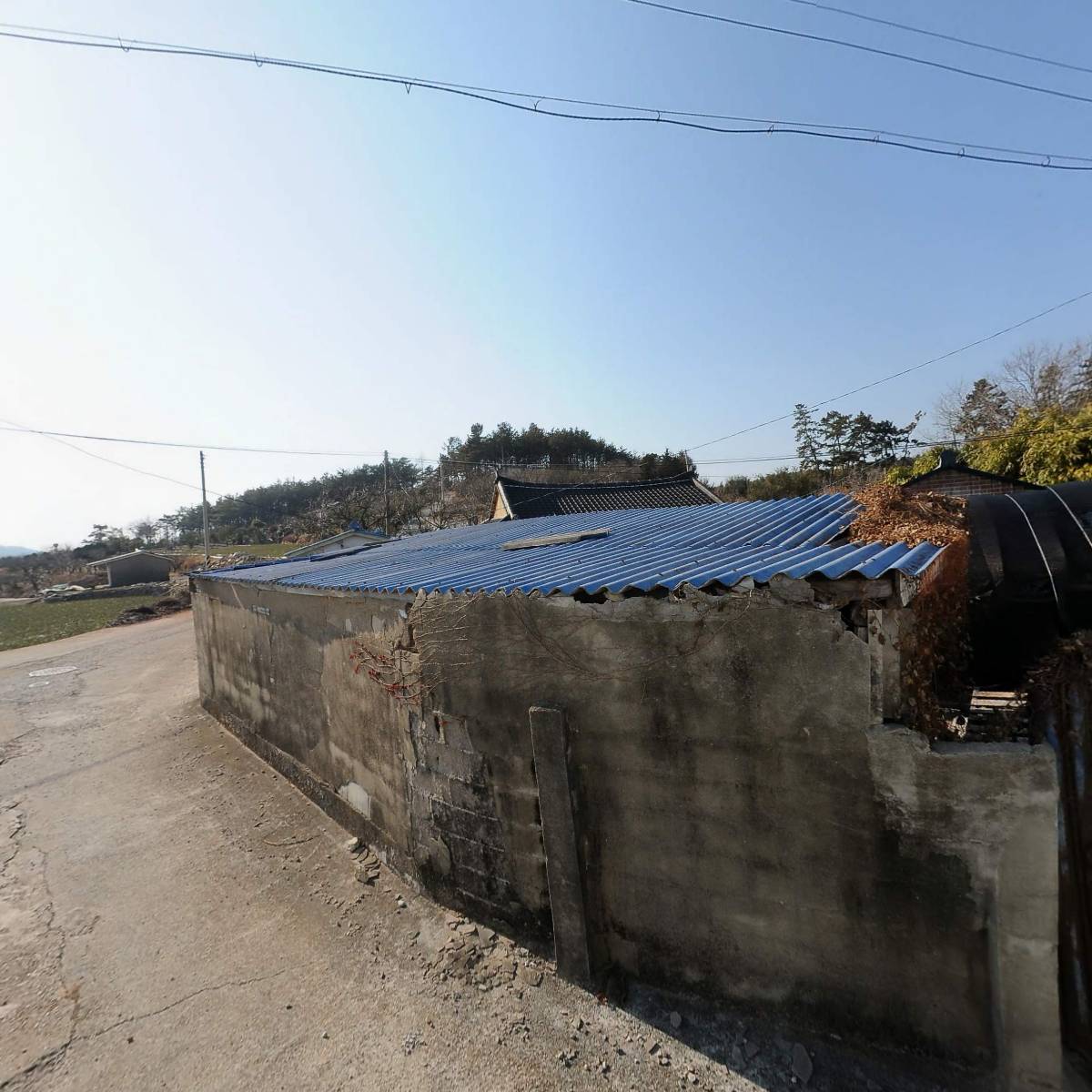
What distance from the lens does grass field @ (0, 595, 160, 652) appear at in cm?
2358

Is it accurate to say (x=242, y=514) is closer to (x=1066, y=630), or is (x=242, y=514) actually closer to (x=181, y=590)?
(x=181, y=590)

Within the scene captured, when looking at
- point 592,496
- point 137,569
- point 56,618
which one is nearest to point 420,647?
point 592,496

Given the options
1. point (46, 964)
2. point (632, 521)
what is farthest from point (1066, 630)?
point (46, 964)

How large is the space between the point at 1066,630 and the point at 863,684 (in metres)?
2.09

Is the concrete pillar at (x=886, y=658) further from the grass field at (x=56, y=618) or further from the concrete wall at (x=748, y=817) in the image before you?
the grass field at (x=56, y=618)

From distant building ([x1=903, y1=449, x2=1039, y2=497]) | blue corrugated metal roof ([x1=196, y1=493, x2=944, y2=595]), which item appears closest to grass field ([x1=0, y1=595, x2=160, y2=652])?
blue corrugated metal roof ([x1=196, y1=493, x2=944, y2=595])

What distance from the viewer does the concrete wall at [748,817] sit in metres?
2.96

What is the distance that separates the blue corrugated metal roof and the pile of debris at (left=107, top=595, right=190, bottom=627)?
22661mm

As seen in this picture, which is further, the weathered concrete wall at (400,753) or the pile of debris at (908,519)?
the weathered concrete wall at (400,753)

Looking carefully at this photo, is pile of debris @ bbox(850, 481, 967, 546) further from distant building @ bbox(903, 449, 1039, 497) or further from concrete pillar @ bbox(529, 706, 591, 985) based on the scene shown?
distant building @ bbox(903, 449, 1039, 497)

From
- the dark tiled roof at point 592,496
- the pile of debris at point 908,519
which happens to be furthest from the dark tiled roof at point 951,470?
the pile of debris at point 908,519

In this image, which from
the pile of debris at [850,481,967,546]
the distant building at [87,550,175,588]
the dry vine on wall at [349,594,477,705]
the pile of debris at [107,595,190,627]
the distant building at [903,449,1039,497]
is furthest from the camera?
the distant building at [87,550,175,588]

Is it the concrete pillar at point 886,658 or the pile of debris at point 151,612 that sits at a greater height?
the concrete pillar at point 886,658

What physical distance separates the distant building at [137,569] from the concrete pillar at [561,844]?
42.9 meters
